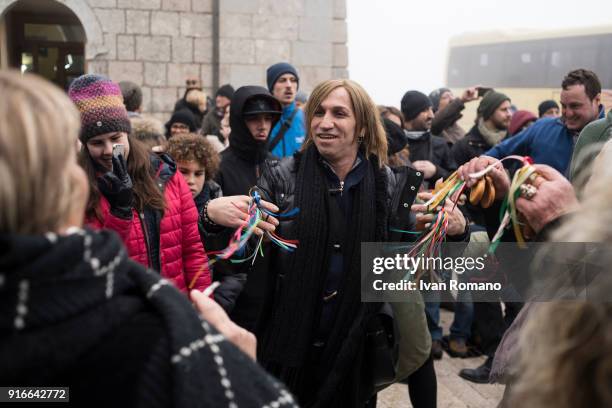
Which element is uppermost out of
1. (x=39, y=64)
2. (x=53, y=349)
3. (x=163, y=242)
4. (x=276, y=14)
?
(x=276, y=14)

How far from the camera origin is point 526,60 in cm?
1496

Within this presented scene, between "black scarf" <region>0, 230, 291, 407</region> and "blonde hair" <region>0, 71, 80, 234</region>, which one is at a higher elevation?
"blonde hair" <region>0, 71, 80, 234</region>

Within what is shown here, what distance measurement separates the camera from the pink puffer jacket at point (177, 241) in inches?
106

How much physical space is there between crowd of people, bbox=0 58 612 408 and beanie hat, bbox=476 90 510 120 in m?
0.02

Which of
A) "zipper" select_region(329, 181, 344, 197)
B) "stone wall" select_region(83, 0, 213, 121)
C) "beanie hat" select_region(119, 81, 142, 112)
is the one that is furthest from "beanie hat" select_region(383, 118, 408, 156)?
"stone wall" select_region(83, 0, 213, 121)

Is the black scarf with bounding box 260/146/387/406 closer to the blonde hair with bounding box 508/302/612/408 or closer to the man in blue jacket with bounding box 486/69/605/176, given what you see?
the blonde hair with bounding box 508/302/612/408

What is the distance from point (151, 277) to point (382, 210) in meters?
1.65

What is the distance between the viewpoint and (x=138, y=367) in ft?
3.57

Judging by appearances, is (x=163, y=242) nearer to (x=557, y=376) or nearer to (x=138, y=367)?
(x=138, y=367)

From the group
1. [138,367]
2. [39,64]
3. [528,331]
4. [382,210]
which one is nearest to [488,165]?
[382,210]

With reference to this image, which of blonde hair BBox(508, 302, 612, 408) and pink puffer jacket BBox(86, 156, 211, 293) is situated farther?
pink puffer jacket BBox(86, 156, 211, 293)

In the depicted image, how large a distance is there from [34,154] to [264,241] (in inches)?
66.2

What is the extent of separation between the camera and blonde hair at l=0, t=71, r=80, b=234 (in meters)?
0.99

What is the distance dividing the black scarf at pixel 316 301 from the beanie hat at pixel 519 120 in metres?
3.99
